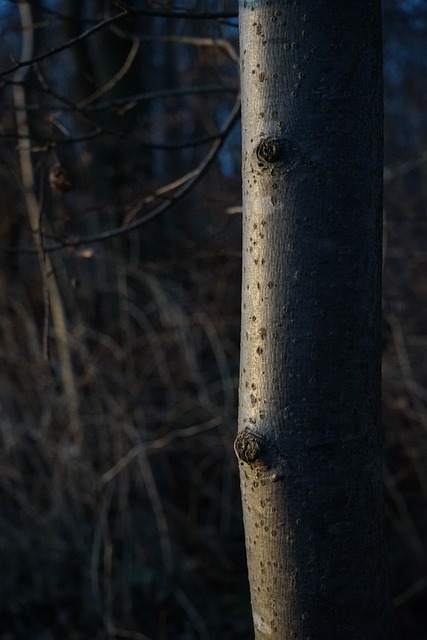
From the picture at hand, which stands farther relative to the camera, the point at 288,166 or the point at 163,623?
the point at 163,623

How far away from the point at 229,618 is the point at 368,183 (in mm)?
3169

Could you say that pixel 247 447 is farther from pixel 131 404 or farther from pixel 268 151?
pixel 131 404

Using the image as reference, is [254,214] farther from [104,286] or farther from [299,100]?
[104,286]

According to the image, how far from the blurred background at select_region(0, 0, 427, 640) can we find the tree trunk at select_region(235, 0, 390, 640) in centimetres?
190

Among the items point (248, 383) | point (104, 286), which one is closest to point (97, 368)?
point (104, 286)

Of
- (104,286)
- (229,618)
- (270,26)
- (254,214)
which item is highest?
(270,26)

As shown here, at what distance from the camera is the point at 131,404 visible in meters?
4.44

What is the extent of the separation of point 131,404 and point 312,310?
A: 3.22 meters

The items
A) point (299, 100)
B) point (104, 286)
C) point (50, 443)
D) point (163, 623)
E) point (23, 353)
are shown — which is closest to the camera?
point (299, 100)

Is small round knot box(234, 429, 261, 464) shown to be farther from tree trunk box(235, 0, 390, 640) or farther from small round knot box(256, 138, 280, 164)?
small round knot box(256, 138, 280, 164)

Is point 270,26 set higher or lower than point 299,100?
higher

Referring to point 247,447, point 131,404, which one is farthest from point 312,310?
point 131,404

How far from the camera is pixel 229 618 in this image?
157 inches

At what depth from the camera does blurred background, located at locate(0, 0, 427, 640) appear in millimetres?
4016
